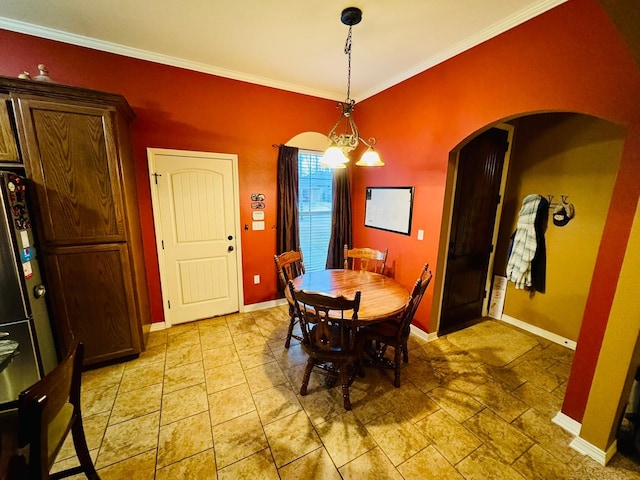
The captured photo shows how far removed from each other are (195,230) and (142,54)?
5.94ft

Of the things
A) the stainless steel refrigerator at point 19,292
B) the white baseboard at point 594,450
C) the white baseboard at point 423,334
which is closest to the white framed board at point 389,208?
the white baseboard at point 423,334

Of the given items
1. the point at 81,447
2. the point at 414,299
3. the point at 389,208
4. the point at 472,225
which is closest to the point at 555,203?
the point at 472,225

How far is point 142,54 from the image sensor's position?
97.5 inches

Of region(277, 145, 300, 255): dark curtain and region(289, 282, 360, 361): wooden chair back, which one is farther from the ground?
region(277, 145, 300, 255): dark curtain

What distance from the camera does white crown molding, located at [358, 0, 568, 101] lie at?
176 centimetres

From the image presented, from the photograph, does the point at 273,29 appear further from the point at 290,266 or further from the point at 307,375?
the point at 307,375

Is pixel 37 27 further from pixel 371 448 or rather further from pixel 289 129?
pixel 371 448

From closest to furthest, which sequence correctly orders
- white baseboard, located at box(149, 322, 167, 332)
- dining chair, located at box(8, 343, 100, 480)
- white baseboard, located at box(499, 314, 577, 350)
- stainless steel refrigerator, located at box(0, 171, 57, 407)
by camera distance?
dining chair, located at box(8, 343, 100, 480)
stainless steel refrigerator, located at box(0, 171, 57, 407)
white baseboard, located at box(499, 314, 577, 350)
white baseboard, located at box(149, 322, 167, 332)

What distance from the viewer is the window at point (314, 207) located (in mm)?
3541

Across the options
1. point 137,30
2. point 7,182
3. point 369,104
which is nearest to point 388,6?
point 369,104

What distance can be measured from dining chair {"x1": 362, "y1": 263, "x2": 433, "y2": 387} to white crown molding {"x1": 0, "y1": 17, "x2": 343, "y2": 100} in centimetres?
273

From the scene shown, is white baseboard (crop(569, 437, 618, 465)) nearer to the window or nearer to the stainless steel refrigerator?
the window

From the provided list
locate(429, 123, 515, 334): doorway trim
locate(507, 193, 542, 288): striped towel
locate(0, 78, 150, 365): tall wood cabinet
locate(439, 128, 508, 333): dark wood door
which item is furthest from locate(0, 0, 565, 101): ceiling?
locate(507, 193, 542, 288): striped towel

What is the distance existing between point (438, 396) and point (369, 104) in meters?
3.42
